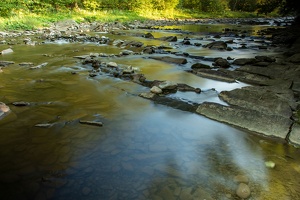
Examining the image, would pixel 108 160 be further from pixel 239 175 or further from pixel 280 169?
pixel 280 169

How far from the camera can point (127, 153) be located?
4.10m

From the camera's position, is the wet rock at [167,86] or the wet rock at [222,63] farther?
the wet rock at [222,63]

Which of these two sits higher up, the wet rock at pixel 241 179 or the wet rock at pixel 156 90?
the wet rock at pixel 241 179

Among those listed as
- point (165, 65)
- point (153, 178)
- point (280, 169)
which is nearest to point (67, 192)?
point (153, 178)

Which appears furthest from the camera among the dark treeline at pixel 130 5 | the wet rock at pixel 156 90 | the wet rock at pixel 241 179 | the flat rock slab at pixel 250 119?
the dark treeline at pixel 130 5

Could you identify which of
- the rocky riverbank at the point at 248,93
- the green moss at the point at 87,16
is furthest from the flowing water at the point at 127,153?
the green moss at the point at 87,16

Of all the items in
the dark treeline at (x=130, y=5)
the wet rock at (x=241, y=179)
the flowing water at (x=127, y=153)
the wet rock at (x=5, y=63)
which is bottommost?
the wet rock at (x=5, y=63)

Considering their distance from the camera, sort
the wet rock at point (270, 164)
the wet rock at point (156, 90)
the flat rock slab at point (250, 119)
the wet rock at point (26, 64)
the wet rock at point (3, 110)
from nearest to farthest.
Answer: the wet rock at point (270, 164) → the flat rock slab at point (250, 119) → the wet rock at point (3, 110) → the wet rock at point (156, 90) → the wet rock at point (26, 64)

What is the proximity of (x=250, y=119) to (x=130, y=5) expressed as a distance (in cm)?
4346

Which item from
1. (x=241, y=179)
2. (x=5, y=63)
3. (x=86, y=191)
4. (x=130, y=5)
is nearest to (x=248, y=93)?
(x=241, y=179)

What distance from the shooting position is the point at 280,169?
3742mm

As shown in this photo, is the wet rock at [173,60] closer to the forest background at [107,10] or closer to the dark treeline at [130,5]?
the forest background at [107,10]

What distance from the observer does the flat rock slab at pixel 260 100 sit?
17.6 feet

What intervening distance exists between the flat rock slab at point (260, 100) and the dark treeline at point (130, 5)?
22404 millimetres
